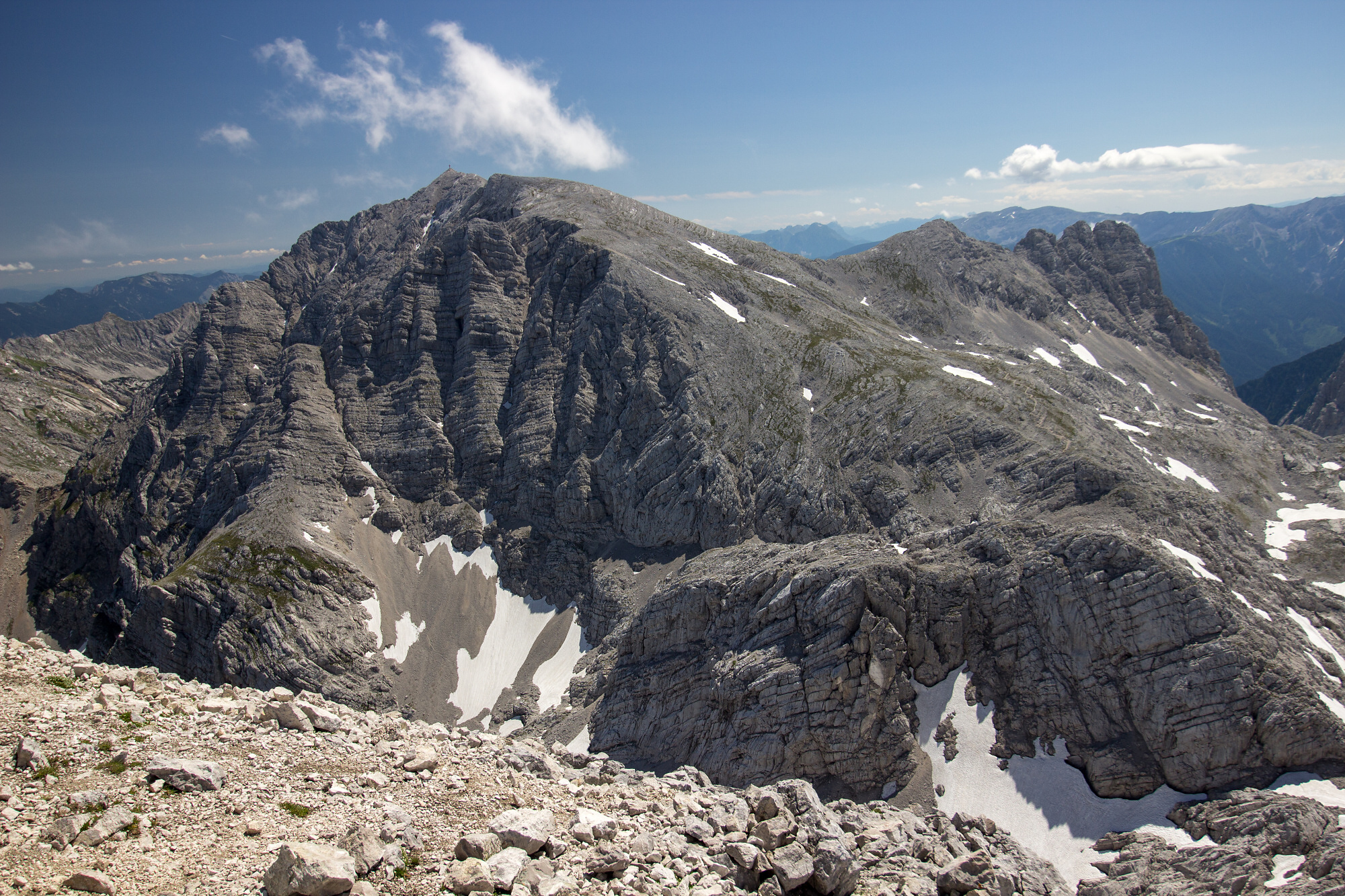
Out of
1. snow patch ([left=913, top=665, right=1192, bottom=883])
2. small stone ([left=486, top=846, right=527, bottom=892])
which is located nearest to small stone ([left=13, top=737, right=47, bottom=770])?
small stone ([left=486, top=846, right=527, bottom=892])

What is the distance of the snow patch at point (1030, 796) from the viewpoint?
4153 centimetres

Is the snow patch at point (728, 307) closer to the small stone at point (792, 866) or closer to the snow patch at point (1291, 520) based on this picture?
the snow patch at point (1291, 520)

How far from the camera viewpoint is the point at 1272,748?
4069 centimetres

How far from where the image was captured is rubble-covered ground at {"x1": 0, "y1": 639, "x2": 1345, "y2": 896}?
1218 centimetres

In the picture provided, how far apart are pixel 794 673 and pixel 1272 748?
30608 millimetres

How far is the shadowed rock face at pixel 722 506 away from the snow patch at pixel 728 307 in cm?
133

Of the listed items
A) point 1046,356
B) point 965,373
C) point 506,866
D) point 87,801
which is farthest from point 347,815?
point 1046,356

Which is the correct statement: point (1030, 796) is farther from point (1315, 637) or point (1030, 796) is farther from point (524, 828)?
point (524, 828)

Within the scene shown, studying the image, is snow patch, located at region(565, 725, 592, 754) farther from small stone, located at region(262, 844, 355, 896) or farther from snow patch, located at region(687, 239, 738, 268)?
snow patch, located at region(687, 239, 738, 268)

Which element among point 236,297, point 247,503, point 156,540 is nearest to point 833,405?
point 247,503

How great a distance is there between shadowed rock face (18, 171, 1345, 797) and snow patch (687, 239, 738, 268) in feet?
9.25

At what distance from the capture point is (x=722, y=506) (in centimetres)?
7275

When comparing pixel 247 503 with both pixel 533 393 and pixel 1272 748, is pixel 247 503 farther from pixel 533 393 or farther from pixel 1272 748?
pixel 1272 748

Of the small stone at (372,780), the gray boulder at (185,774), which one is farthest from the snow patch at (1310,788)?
the gray boulder at (185,774)
